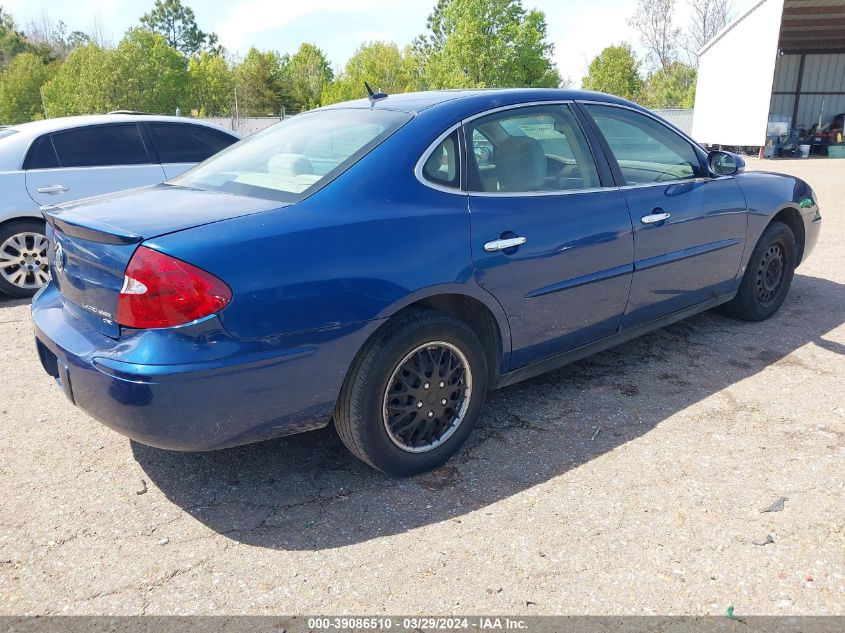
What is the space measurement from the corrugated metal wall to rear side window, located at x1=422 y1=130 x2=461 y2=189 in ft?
117

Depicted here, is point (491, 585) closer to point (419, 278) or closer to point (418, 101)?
point (419, 278)

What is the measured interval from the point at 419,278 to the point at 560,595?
1.29 metres

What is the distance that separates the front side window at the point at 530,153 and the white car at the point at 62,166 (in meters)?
4.36

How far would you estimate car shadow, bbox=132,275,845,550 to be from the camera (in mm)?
2770

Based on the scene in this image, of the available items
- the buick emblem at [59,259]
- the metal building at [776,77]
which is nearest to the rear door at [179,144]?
the buick emblem at [59,259]

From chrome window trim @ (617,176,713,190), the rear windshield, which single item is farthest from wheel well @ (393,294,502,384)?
chrome window trim @ (617,176,713,190)

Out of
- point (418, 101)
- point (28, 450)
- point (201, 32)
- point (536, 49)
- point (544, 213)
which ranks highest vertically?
point (201, 32)

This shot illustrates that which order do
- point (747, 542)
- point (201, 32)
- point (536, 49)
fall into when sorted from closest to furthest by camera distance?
point (747, 542), point (536, 49), point (201, 32)

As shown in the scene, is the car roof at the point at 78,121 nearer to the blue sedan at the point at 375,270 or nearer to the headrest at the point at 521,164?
the blue sedan at the point at 375,270

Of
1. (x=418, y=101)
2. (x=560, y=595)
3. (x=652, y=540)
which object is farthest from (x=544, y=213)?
(x=560, y=595)

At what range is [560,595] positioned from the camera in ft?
7.54

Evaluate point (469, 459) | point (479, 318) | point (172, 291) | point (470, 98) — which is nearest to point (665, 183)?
point (470, 98)

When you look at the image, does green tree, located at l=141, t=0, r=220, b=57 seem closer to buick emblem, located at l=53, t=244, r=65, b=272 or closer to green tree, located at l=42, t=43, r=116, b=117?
green tree, located at l=42, t=43, r=116, b=117

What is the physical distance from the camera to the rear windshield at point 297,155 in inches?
115
